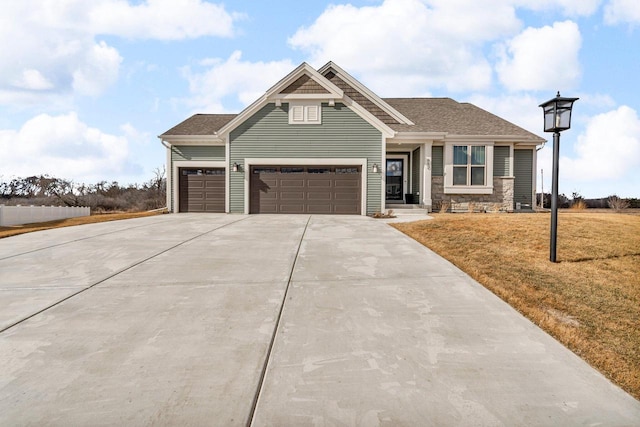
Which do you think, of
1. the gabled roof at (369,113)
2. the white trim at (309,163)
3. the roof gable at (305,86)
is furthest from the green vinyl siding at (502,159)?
the roof gable at (305,86)

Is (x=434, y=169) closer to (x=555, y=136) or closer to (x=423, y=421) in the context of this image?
(x=555, y=136)

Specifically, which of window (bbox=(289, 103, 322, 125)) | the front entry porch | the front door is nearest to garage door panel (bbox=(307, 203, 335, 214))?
the front entry porch

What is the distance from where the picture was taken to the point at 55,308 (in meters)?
4.08

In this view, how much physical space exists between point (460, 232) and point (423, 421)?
7.01 m

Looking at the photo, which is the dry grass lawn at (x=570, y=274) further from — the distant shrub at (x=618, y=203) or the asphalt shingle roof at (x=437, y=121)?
the distant shrub at (x=618, y=203)

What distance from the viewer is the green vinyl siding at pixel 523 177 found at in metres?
17.3

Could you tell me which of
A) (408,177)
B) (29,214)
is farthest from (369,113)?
(29,214)

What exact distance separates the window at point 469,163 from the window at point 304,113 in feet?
21.4

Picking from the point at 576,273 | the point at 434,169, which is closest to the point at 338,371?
the point at 576,273

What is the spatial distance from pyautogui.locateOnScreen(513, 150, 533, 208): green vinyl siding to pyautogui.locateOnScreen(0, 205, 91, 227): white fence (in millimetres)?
21612

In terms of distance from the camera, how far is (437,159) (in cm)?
1662

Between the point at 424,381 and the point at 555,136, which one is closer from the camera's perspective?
the point at 424,381

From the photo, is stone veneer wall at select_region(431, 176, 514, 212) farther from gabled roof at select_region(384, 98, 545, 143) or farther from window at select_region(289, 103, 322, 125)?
window at select_region(289, 103, 322, 125)

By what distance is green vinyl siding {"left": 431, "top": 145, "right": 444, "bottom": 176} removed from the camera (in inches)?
652
